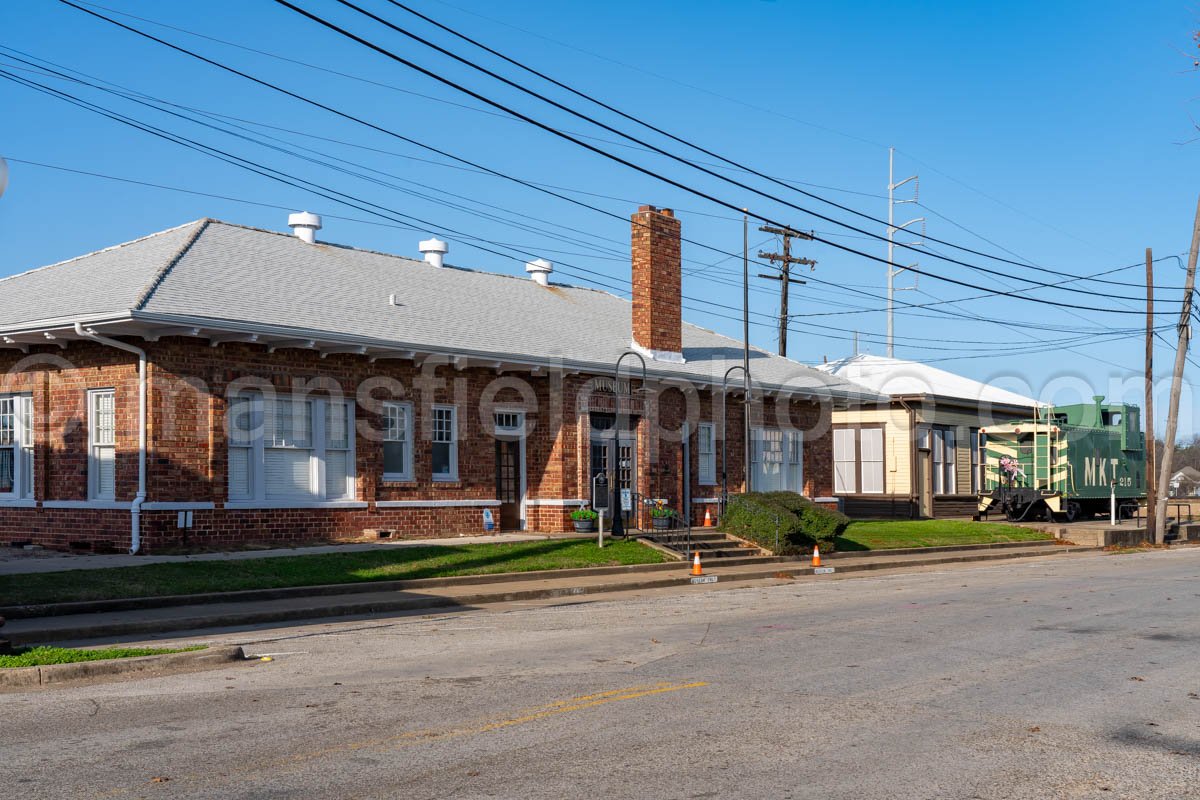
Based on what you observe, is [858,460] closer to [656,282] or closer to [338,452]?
[656,282]

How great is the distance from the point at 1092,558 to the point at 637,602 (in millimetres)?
16427

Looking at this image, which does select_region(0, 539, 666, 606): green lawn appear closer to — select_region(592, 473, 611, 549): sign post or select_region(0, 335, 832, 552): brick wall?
select_region(592, 473, 611, 549): sign post

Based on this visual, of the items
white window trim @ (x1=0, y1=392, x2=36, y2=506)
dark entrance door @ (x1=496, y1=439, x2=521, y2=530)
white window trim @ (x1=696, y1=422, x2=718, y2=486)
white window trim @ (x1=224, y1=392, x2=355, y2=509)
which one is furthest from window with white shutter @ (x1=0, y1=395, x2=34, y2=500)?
white window trim @ (x1=696, y1=422, x2=718, y2=486)

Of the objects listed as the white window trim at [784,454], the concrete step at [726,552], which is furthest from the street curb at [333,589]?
the white window trim at [784,454]

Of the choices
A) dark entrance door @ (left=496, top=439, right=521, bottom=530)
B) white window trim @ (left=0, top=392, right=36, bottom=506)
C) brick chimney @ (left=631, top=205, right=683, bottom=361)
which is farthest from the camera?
brick chimney @ (left=631, top=205, right=683, bottom=361)

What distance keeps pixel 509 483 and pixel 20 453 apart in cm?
1010

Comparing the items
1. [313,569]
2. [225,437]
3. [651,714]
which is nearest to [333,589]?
[313,569]

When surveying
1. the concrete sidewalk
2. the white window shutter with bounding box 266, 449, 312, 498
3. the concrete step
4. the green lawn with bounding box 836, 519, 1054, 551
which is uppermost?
the white window shutter with bounding box 266, 449, 312, 498

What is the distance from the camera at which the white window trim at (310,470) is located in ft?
71.8

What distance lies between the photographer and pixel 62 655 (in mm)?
11055

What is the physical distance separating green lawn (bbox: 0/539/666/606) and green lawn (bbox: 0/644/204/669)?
3.96 metres

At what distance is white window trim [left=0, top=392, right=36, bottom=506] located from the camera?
22359 mm

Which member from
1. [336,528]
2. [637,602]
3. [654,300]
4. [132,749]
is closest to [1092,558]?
[654,300]

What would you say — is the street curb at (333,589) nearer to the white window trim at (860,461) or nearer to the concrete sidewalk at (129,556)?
the concrete sidewalk at (129,556)
